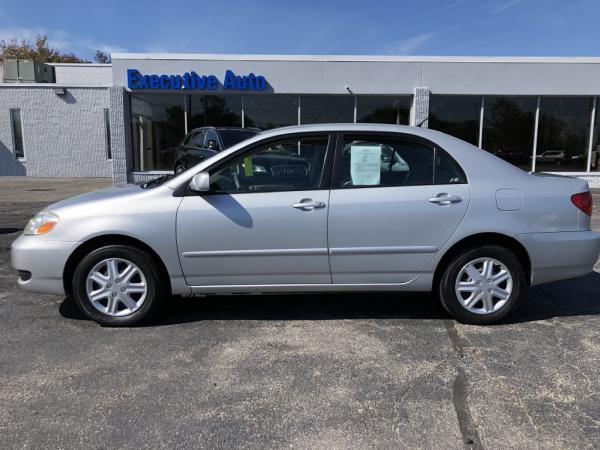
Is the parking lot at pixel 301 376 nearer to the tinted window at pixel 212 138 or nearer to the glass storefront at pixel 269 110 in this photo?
the tinted window at pixel 212 138

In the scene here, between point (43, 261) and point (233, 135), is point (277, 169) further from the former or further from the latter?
point (233, 135)

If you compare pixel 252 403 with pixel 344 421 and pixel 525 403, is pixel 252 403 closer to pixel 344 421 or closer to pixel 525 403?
pixel 344 421

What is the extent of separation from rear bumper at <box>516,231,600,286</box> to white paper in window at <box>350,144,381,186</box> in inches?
49.1

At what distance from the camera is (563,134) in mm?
15711

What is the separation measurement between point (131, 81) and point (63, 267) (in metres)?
12.1

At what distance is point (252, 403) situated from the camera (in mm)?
3021

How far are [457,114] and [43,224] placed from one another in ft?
44.7

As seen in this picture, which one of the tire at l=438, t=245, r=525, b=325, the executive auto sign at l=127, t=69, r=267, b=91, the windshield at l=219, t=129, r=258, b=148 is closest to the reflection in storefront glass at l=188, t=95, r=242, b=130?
the executive auto sign at l=127, t=69, r=267, b=91

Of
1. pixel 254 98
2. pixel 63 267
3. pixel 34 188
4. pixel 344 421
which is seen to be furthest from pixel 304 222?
pixel 34 188

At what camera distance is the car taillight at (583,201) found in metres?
4.18

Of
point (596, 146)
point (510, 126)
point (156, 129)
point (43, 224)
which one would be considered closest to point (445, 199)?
point (43, 224)

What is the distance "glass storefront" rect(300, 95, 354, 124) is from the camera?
15297mm

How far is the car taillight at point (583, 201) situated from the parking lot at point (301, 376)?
3.19 ft

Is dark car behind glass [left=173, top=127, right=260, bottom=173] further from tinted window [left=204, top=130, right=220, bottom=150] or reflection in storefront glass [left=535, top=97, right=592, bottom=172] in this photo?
reflection in storefront glass [left=535, top=97, right=592, bottom=172]
